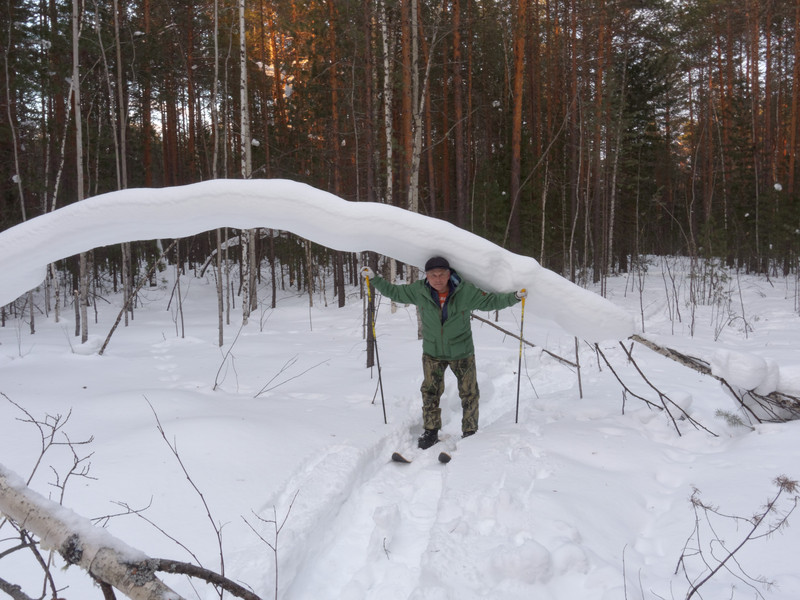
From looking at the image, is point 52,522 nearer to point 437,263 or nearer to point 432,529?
point 432,529

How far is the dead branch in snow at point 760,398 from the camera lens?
368cm

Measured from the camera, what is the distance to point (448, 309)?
13.2ft

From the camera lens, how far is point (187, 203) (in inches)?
125

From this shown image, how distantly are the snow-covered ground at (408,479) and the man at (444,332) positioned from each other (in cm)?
33

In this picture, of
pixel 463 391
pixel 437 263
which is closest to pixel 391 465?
pixel 463 391

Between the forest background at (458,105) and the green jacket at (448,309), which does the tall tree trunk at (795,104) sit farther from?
the green jacket at (448,309)

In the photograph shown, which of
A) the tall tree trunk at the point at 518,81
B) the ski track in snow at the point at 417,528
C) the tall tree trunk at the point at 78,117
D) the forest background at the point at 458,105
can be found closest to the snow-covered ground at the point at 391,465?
the ski track in snow at the point at 417,528

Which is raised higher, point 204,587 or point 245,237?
point 245,237

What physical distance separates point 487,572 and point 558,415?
2.41m

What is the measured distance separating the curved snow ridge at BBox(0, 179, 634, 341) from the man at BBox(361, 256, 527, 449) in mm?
209

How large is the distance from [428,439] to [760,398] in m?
2.80

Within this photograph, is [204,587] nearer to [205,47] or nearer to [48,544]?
[48,544]

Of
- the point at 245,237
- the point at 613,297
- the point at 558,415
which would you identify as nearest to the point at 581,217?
the point at 613,297

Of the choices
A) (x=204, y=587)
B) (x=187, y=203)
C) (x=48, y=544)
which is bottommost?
(x=204, y=587)
